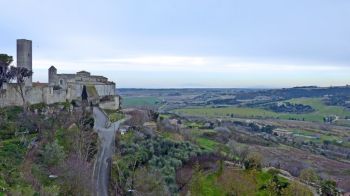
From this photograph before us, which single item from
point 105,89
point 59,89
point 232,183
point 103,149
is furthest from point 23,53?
point 232,183

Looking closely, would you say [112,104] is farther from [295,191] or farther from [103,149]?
[295,191]

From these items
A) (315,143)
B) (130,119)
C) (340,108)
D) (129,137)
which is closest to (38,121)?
(129,137)

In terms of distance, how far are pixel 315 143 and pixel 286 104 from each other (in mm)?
76175

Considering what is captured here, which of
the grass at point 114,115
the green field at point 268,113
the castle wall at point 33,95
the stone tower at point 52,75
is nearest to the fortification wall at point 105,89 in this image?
the grass at point 114,115

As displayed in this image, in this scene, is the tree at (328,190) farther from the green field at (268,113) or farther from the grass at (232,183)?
the green field at (268,113)

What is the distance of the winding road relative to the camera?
35656 mm

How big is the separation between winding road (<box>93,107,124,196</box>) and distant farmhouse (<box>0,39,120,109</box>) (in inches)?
123

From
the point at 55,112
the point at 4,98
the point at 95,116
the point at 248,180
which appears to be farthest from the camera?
the point at 95,116

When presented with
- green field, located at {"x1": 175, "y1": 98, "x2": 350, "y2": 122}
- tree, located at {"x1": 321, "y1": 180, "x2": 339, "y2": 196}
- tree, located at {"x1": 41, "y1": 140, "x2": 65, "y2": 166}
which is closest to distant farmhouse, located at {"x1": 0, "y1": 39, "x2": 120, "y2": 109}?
tree, located at {"x1": 41, "y1": 140, "x2": 65, "y2": 166}

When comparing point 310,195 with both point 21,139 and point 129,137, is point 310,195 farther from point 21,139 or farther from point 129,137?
point 21,139

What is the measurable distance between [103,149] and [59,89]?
40.6 ft

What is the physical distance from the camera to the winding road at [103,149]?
35656mm

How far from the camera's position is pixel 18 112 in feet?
140

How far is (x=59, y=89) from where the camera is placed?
1986 inches
